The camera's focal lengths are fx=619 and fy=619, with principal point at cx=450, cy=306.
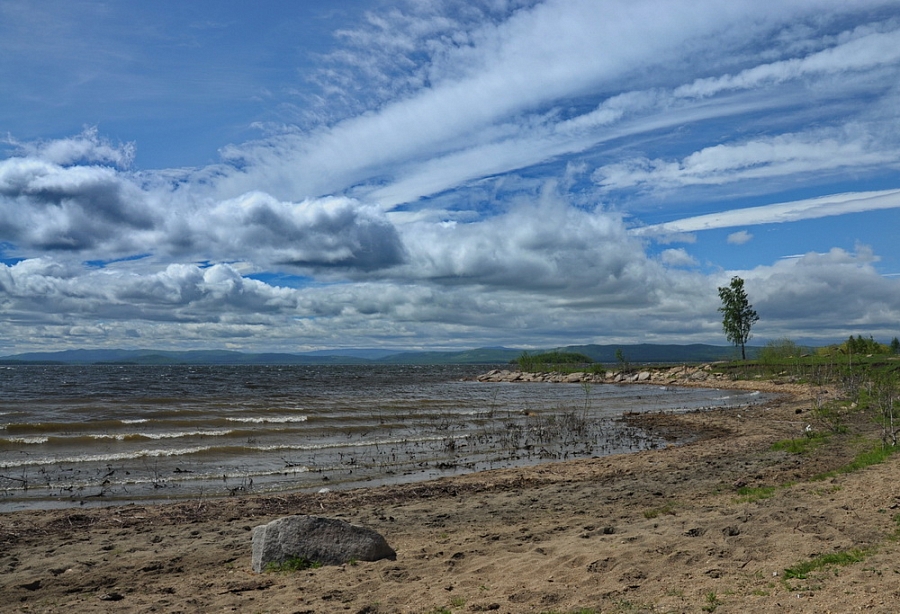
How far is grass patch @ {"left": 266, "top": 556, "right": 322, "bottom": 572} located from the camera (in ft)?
27.7

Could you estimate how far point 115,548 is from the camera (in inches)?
395

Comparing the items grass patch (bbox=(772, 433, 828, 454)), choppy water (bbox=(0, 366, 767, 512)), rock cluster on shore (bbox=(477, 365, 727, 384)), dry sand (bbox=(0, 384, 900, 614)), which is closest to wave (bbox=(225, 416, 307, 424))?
choppy water (bbox=(0, 366, 767, 512))

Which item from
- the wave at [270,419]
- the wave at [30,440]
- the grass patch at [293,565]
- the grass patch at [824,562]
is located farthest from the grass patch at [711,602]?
the wave at [270,419]

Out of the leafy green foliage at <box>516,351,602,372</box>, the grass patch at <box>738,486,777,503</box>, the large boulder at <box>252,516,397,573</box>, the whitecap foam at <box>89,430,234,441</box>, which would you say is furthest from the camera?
the leafy green foliage at <box>516,351,602,372</box>

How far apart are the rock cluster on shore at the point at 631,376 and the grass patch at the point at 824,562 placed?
68.0m

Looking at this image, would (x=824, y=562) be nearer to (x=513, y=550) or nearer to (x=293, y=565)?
(x=513, y=550)

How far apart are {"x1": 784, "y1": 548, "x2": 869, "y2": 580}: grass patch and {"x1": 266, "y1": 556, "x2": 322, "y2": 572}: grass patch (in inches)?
232

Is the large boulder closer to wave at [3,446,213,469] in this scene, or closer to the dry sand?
the dry sand

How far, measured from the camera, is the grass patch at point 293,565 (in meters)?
8.45

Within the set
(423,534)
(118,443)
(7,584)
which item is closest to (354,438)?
(118,443)

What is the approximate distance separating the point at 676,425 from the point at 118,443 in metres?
23.9

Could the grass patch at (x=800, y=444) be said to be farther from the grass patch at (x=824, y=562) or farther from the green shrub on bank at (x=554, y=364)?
the green shrub on bank at (x=554, y=364)

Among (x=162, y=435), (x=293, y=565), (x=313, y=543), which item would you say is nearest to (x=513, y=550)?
(x=313, y=543)

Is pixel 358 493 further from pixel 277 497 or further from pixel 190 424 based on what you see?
pixel 190 424
